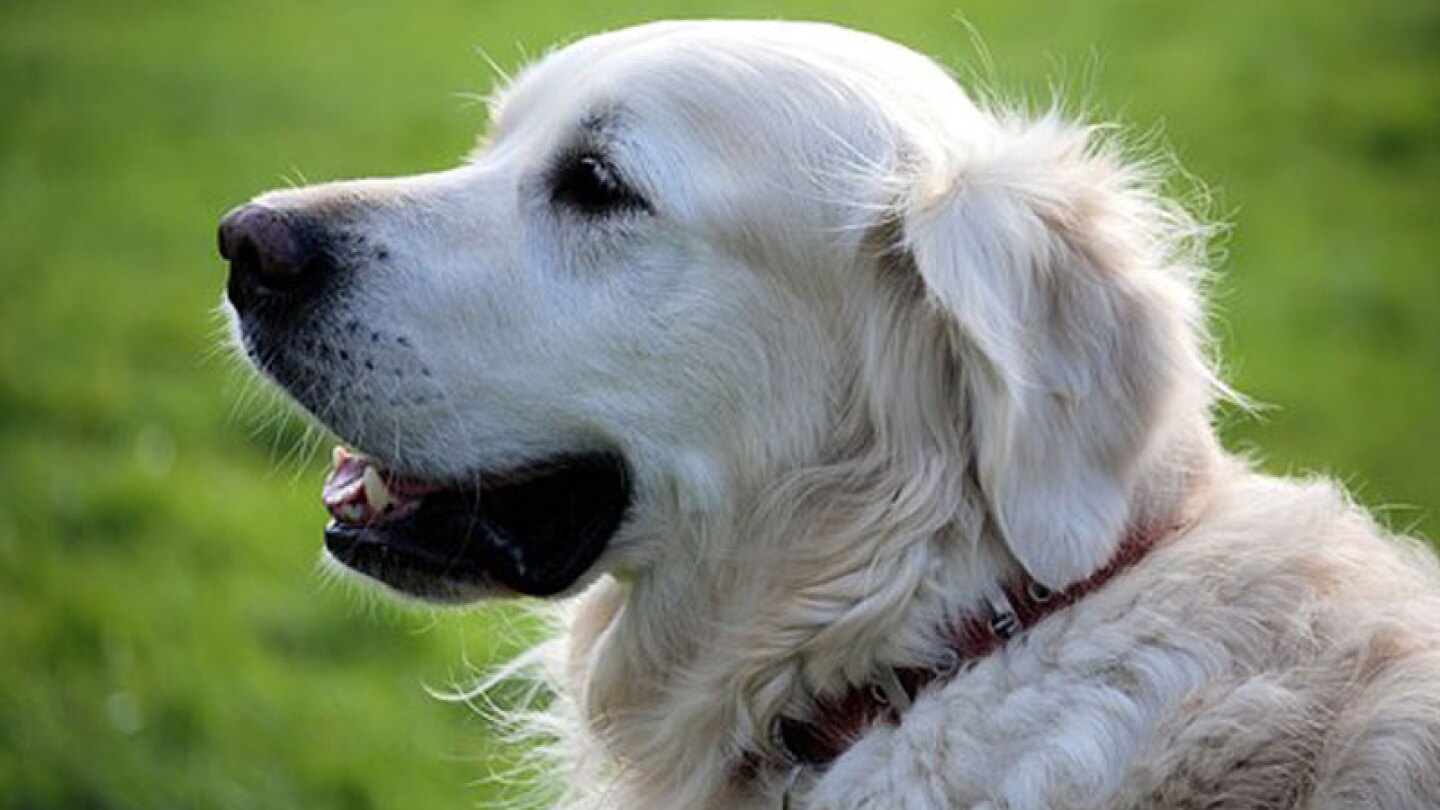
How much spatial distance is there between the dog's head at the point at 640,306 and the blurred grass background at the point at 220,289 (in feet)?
4.28

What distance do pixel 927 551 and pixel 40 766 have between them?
2.80 m

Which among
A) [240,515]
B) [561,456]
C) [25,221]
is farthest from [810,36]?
[25,221]

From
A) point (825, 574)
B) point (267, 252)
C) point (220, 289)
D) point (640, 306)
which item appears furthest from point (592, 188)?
point (220, 289)

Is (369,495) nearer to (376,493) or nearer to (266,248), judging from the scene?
(376,493)

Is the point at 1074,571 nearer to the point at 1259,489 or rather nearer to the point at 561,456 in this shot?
the point at 1259,489

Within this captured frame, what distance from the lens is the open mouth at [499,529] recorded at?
365 centimetres

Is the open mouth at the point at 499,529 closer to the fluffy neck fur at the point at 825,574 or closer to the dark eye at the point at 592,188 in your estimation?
the fluffy neck fur at the point at 825,574

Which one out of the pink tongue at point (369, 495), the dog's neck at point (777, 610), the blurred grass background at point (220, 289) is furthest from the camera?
the blurred grass background at point (220, 289)

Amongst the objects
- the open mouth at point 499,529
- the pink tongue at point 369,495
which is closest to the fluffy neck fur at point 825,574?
the open mouth at point 499,529

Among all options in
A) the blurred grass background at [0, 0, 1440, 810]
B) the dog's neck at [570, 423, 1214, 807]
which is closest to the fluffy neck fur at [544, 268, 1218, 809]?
the dog's neck at [570, 423, 1214, 807]

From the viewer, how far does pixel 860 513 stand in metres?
3.52

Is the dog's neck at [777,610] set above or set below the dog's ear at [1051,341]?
below

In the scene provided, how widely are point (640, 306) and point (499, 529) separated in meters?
0.44

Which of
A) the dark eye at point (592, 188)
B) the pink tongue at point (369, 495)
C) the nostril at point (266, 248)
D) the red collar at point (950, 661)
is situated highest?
the dark eye at point (592, 188)
